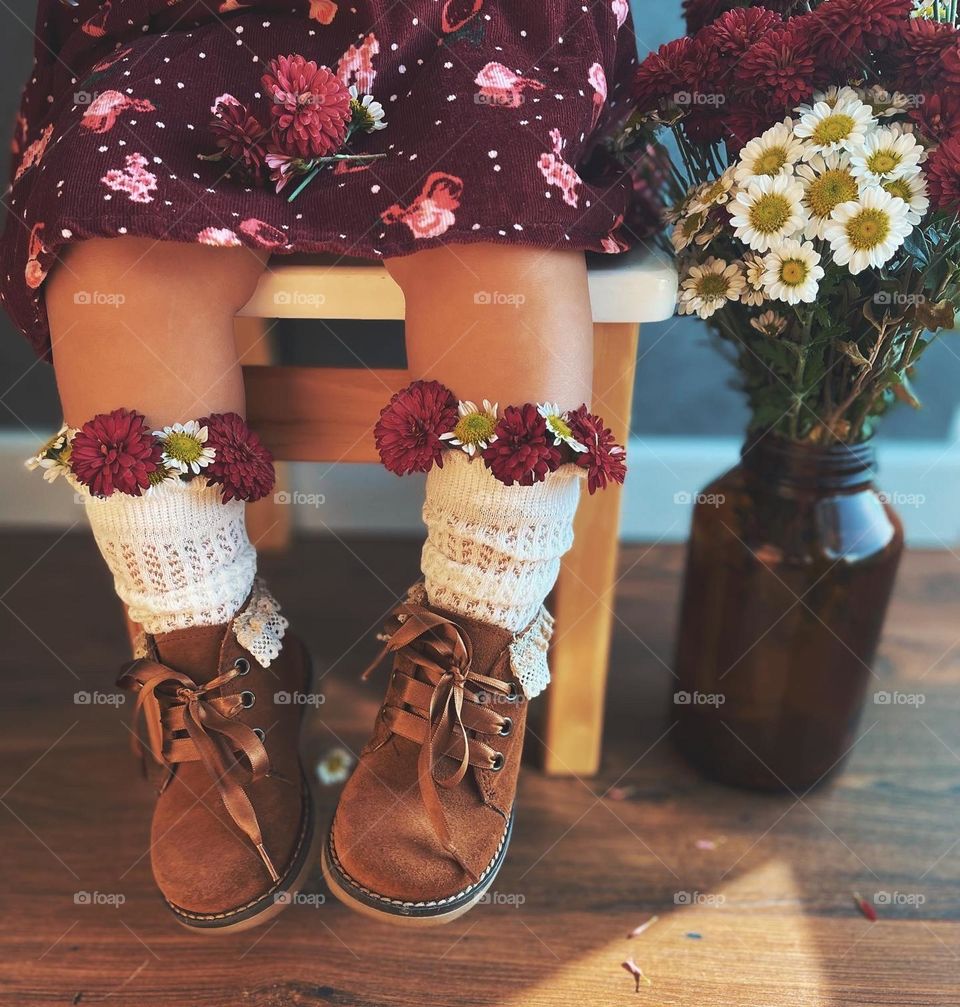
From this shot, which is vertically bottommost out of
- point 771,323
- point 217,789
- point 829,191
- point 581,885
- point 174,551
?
point 581,885

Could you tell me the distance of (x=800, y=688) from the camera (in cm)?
77

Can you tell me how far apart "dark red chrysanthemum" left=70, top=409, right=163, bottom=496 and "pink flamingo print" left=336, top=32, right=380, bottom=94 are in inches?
10.9

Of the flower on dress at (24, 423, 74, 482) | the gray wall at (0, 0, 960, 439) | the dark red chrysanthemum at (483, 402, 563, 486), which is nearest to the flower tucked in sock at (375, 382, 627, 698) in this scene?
the dark red chrysanthemum at (483, 402, 563, 486)

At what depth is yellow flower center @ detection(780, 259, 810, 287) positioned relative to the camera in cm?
56

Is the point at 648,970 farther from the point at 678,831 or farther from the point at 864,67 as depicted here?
the point at 864,67

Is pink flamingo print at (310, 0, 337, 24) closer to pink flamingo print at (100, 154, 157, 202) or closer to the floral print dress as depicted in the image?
the floral print dress

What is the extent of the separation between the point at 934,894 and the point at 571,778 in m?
0.31

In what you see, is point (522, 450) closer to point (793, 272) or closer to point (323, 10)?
point (793, 272)

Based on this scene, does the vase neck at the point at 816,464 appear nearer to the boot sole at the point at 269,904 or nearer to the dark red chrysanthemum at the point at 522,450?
the dark red chrysanthemum at the point at 522,450

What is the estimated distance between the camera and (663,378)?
1.16 metres

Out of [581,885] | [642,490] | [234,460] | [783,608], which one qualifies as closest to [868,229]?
[783,608]

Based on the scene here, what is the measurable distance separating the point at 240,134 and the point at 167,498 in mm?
240

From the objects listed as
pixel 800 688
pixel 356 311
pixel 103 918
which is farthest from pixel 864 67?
pixel 103 918

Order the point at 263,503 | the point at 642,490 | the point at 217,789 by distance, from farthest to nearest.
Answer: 1. the point at 642,490
2. the point at 263,503
3. the point at 217,789
